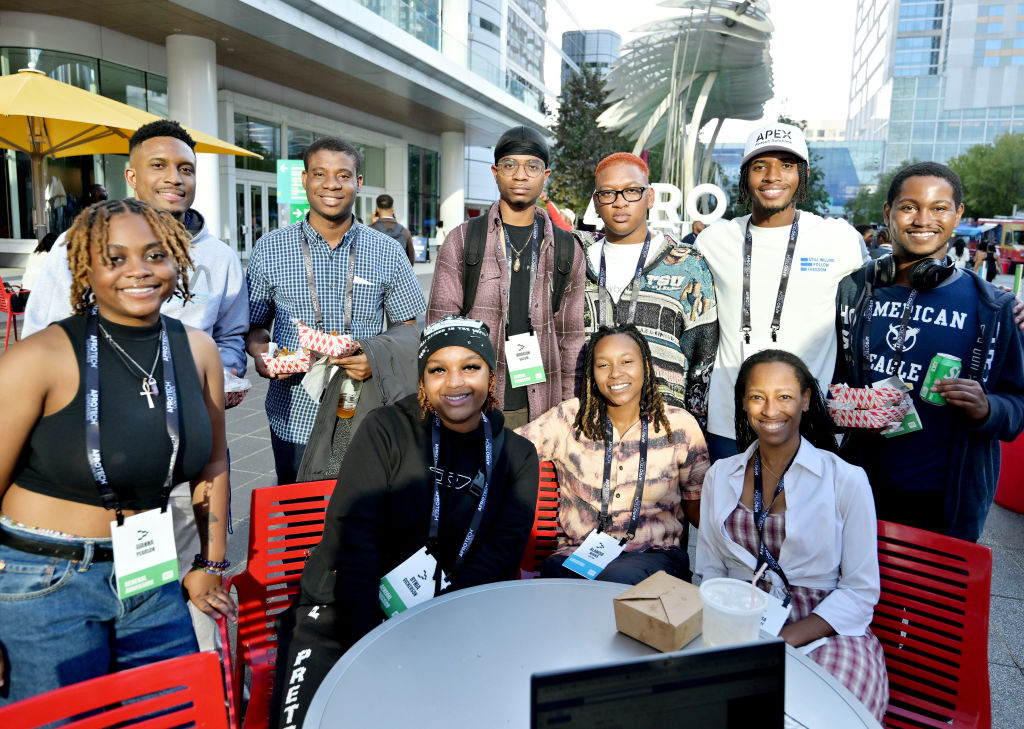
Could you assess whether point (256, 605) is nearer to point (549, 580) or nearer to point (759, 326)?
point (549, 580)

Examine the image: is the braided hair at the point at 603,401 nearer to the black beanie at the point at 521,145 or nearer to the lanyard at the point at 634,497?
the lanyard at the point at 634,497

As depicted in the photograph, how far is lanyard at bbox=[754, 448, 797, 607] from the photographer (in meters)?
2.27

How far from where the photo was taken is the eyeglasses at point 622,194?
320cm

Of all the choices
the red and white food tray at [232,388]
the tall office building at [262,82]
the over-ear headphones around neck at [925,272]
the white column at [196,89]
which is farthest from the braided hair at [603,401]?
the white column at [196,89]

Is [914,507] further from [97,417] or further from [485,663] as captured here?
[97,417]

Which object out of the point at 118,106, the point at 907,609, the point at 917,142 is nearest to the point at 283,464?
the point at 907,609

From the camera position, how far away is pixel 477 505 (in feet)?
7.58

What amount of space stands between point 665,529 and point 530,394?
2.92ft

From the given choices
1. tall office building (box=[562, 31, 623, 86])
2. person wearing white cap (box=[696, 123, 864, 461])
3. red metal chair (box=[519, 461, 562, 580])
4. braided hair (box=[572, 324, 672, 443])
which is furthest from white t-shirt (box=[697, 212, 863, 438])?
tall office building (box=[562, 31, 623, 86])

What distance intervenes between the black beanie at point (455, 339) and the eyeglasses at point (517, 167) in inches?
41.5

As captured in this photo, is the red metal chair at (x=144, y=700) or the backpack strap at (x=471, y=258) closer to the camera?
the red metal chair at (x=144, y=700)

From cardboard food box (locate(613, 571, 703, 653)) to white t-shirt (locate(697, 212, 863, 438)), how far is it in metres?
1.43

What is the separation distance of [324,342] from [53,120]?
7376 millimetres

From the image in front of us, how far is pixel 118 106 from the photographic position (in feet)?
25.0
